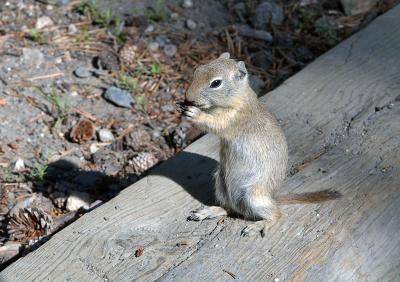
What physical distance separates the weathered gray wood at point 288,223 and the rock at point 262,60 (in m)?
0.97

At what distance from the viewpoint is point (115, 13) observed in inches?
161

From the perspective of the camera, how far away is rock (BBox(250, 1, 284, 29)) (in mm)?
4156

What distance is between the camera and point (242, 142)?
2.31 meters

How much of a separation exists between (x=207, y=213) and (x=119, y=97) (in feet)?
4.58

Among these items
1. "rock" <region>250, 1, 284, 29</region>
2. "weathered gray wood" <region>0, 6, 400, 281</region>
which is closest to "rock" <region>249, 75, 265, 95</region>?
"rock" <region>250, 1, 284, 29</region>

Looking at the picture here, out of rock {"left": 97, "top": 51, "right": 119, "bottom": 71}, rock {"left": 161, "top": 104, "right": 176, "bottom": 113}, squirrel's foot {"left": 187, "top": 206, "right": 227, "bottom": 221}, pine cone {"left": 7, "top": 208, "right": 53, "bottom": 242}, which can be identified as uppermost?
squirrel's foot {"left": 187, "top": 206, "right": 227, "bottom": 221}

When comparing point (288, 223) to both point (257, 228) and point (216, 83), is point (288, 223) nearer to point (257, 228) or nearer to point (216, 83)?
point (257, 228)

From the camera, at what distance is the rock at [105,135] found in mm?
3318

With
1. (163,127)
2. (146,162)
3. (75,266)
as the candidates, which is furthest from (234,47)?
(75,266)

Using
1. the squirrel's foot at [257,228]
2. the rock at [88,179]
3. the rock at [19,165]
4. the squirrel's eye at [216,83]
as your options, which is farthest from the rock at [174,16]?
the squirrel's foot at [257,228]

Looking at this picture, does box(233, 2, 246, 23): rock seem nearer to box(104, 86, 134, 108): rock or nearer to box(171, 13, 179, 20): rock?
box(171, 13, 179, 20): rock

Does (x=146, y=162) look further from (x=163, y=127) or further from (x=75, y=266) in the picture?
(x=75, y=266)

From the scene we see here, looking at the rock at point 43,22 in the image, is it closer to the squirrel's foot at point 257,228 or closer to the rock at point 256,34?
the rock at point 256,34

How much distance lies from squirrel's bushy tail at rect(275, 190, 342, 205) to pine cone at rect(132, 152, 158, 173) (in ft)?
3.16
